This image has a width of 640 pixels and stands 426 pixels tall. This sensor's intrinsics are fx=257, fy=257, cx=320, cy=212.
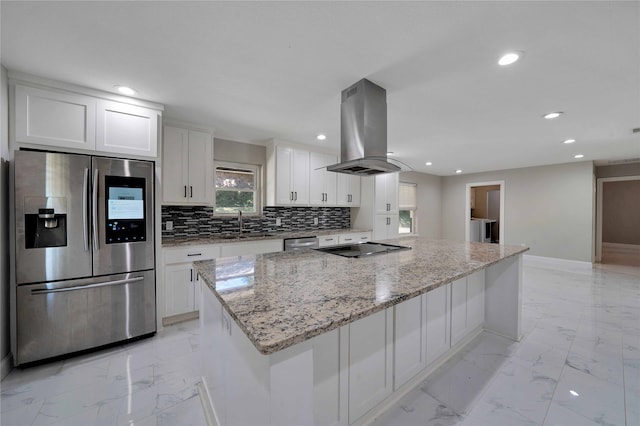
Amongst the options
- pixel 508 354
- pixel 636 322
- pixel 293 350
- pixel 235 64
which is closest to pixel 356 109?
pixel 235 64

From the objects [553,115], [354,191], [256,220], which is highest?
[553,115]

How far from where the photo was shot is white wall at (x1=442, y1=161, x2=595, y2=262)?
17.1 feet

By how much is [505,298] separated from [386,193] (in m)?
2.66

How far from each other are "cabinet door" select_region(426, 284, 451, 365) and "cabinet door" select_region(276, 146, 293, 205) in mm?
2493

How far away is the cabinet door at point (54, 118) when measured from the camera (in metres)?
2.00

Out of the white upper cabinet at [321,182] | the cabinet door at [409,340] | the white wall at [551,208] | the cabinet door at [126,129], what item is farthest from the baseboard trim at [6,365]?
the white wall at [551,208]

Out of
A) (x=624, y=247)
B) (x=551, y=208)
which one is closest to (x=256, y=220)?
(x=551, y=208)

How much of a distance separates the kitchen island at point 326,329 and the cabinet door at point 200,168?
1658 mm

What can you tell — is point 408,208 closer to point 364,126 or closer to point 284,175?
point 284,175

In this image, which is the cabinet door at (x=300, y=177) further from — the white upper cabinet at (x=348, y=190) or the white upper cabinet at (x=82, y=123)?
the white upper cabinet at (x=82, y=123)

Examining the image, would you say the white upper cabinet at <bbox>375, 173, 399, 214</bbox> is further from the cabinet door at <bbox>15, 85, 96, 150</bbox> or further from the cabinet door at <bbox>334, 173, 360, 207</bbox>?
the cabinet door at <bbox>15, 85, 96, 150</bbox>

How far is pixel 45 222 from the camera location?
2.03 meters

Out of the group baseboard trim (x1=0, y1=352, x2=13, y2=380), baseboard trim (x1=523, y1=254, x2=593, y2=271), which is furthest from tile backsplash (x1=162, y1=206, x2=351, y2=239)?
baseboard trim (x1=523, y1=254, x2=593, y2=271)

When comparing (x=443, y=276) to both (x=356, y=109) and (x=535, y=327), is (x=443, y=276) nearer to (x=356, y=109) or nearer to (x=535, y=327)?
(x=356, y=109)
